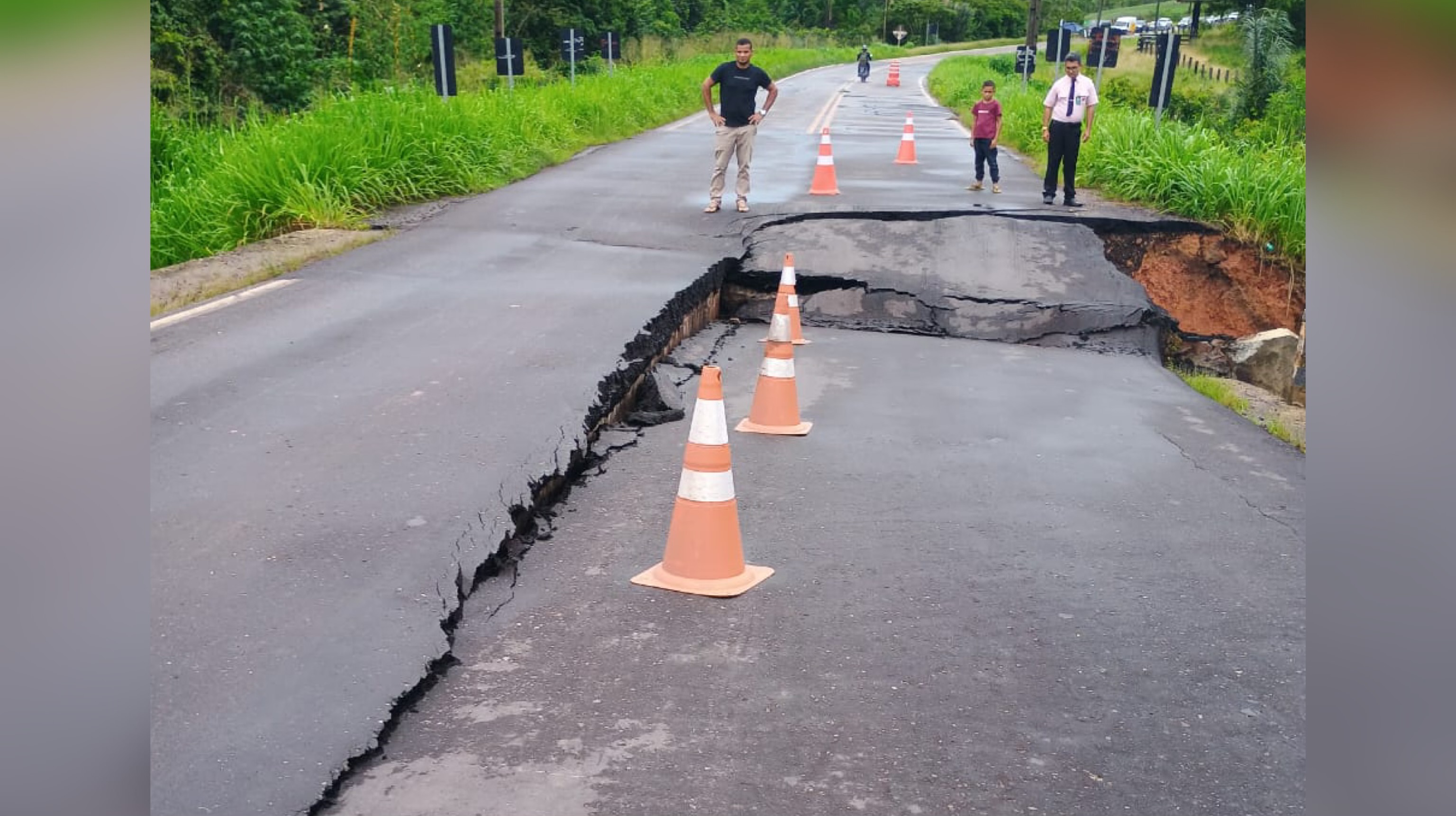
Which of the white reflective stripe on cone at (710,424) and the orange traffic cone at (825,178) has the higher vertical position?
the orange traffic cone at (825,178)

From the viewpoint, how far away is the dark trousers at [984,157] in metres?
16.1

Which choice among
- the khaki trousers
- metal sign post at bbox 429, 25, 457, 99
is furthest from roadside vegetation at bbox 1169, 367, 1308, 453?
metal sign post at bbox 429, 25, 457, 99

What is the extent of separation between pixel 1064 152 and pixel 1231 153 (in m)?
2.27

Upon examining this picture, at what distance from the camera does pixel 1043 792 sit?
3.49 m

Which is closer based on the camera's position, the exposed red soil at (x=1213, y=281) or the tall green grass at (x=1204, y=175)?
the exposed red soil at (x=1213, y=281)

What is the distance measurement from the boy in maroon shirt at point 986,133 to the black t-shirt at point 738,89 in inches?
127

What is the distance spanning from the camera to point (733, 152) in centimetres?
1410

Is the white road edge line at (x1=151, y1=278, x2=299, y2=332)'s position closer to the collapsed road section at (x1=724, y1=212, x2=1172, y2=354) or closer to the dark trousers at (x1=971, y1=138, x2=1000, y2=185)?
the collapsed road section at (x1=724, y1=212, x2=1172, y2=354)

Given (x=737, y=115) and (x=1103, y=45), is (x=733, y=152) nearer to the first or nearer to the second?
(x=737, y=115)

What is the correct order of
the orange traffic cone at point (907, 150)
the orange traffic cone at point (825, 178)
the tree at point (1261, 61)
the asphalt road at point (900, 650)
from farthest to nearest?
the orange traffic cone at point (907, 150)
the tree at point (1261, 61)
the orange traffic cone at point (825, 178)
the asphalt road at point (900, 650)

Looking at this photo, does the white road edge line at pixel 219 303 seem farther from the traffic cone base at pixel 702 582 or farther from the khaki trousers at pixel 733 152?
the khaki trousers at pixel 733 152

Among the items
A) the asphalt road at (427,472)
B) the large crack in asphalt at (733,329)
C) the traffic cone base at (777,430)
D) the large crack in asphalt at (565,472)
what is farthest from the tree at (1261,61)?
the traffic cone base at (777,430)

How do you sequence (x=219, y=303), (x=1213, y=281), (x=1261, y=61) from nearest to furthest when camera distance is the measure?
(x=219, y=303) < (x=1213, y=281) < (x=1261, y=61)

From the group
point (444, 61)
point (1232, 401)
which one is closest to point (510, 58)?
point (444, 61)
